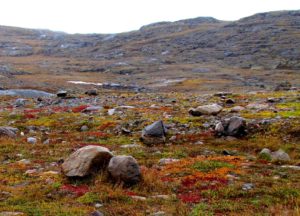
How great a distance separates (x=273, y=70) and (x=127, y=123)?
8719 centimetres

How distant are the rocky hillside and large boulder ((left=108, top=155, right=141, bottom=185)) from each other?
249 feet

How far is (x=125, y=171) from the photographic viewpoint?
13883mm

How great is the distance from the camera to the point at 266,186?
13.6 meters

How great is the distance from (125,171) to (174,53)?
453 feet

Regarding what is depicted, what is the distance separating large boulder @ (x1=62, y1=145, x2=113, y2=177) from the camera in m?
14.5

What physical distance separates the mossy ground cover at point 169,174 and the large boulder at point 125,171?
0.25 m

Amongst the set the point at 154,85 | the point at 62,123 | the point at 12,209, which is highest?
the point at 12,209

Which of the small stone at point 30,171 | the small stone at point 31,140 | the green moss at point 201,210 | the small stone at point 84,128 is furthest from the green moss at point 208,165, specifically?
the small stone at point 84,128

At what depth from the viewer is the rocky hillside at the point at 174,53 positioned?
115m

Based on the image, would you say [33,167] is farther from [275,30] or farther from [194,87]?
[275,30]

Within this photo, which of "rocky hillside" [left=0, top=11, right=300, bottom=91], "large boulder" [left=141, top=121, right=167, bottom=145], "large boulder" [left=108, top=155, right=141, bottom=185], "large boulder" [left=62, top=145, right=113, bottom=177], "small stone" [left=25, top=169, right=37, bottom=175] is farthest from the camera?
"rocky hillside" [left=0, top=11, right=300, bottom=91]

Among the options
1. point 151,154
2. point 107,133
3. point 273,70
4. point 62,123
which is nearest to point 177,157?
point 151,154

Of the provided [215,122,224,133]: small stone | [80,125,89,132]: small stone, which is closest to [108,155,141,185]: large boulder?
[215,122,224,133]: small stone

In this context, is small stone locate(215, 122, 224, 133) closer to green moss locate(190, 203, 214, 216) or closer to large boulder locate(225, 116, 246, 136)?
large boulder locate(225, 116, 246, 136)
